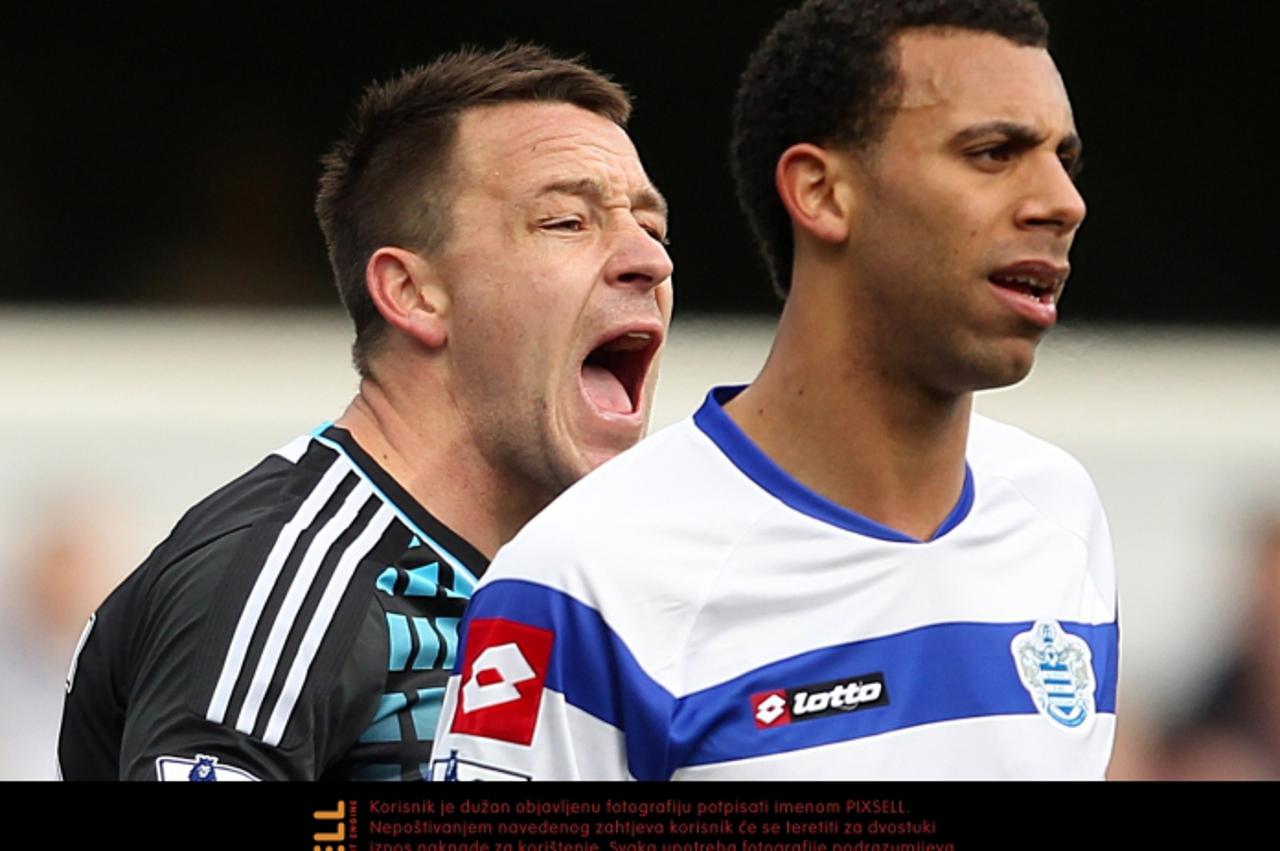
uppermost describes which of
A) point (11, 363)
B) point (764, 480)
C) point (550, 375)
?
point (11, 363)

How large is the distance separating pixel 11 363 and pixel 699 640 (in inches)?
201

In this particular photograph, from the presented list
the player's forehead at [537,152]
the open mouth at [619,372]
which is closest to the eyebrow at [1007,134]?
the player's forehead at [537,152]

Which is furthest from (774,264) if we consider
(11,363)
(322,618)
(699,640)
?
(11,363)

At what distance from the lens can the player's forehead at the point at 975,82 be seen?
2.60m

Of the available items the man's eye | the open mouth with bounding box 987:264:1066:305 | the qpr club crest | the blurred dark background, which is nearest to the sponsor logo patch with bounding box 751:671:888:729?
the qpr club crest

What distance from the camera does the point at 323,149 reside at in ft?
23.0

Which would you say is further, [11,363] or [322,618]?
[11,363]

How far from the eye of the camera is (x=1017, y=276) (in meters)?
2.57

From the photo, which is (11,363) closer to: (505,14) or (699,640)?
(505,14)

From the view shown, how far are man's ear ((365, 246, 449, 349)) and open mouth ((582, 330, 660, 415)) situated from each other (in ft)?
1.02

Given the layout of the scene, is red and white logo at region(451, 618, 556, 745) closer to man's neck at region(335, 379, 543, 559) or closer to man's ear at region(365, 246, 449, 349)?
man's neck at region(335, 379, 543, 559)

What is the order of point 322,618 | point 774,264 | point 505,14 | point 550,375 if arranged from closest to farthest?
point 774,264, point 322,618, point 550,375, point 505,14

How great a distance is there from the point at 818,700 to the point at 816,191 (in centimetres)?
64

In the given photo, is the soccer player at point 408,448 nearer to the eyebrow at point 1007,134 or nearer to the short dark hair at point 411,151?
the short dark hair at point 411,151
